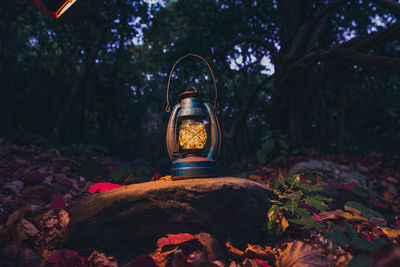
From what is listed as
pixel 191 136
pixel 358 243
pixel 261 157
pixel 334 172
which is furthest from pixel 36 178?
pixel 334 172

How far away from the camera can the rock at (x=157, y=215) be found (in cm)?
178

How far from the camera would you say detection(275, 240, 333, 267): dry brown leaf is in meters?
1.38

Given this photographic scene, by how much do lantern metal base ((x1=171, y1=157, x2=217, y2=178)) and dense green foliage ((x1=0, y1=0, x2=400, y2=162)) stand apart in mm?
3204

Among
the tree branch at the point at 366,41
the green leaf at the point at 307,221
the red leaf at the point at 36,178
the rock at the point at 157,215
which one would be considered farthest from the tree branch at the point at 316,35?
the red leaf at the point at 36,178

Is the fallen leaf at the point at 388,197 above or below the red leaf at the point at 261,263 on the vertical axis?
below

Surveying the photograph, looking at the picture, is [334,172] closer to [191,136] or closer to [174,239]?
[191,136]

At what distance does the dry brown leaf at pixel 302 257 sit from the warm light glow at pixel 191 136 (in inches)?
Result: 46.8

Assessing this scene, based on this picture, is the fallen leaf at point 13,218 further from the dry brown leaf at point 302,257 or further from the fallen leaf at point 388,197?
the fallen leaf at point 388,197

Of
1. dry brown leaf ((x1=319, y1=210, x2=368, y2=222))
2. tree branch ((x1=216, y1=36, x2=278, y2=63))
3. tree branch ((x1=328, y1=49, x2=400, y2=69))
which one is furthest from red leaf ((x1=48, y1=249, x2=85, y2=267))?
tree branch ((x1=216, y1=36, x2=278, y2=63))

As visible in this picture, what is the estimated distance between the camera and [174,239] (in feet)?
5.34

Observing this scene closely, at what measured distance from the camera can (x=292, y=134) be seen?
5547 mm

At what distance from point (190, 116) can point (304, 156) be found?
3.87 m

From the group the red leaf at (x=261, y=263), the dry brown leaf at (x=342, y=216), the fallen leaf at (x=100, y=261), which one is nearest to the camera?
the red leaf at (x=261, y=263)

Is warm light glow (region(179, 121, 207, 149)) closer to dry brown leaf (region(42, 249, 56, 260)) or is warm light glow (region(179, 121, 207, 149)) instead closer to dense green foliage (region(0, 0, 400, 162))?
dry brown leaf (region(42, 249, 56, 260))
